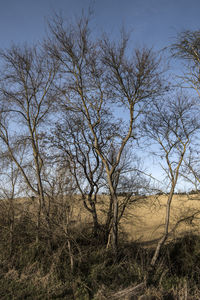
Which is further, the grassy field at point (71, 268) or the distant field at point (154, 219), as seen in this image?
the distant field at point (154, 219)

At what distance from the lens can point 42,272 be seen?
7.29 metres

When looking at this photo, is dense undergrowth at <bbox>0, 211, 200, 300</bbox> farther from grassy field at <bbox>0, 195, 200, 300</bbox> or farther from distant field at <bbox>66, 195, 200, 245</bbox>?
distant field at <bbox>66, 195, 200, 245</bbox>

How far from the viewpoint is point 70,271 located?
24.8ft

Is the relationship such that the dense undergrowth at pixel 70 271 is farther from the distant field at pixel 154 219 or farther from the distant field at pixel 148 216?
the distant field at pixel 154 219

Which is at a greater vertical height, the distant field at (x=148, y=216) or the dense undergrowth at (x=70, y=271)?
the distant field at (x=148, y=216)

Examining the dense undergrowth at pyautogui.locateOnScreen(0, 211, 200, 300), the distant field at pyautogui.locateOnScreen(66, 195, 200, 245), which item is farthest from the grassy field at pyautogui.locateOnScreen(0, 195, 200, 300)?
the distant field at pyautogui.locateOnScreen(66, 195, 200, 245)

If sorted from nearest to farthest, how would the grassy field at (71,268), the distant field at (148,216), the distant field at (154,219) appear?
the grassy field at (71,268) < the distant field at (148,216) < the distant field at (154,219)

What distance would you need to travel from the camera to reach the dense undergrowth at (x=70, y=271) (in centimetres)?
616

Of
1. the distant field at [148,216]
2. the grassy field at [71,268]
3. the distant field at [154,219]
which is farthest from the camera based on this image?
the distant field at [154,219]

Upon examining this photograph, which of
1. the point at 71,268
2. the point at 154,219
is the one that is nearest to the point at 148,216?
the point at 154,219

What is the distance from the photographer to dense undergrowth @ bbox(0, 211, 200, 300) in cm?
616

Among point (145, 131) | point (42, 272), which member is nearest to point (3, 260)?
point (42, 272)

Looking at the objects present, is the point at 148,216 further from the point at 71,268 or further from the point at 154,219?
the point at 71,268

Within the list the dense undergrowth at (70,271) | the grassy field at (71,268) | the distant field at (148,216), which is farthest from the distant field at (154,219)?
the dense undergrowth at (70,271)
